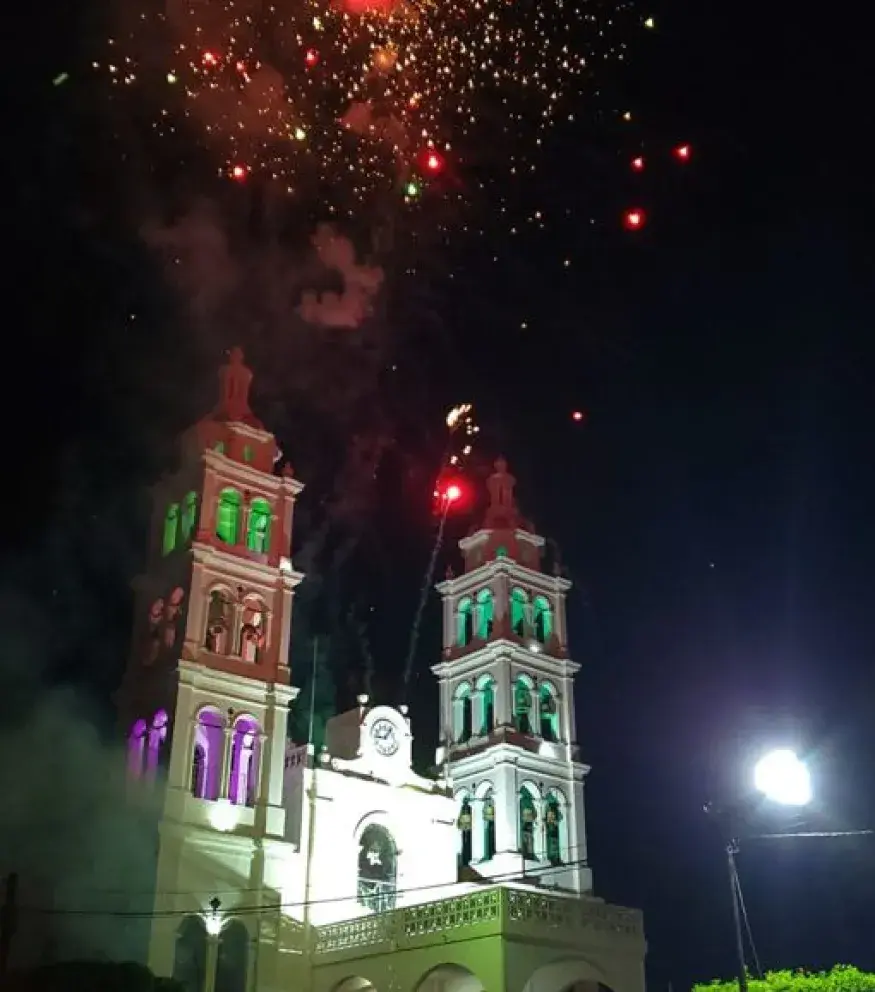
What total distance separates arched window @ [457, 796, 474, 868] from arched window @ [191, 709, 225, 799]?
9.45 metres

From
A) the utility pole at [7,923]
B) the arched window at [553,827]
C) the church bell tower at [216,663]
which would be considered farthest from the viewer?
the arched window at [553,827]

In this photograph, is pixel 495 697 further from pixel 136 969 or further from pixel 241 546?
Answer: pixel 136 969

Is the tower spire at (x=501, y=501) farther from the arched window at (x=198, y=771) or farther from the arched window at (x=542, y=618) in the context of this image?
the arched window at (x=198, y=771)

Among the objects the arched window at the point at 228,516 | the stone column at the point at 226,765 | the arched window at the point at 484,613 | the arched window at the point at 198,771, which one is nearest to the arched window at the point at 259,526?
the arched window at the point at 228,516

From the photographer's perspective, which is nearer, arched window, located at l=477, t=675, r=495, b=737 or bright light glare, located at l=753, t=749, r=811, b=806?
bright light glare, located at l=753, t=749, r=811, b=806

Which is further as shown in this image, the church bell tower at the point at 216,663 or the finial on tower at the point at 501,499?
→ the finial on tower at the point at 501,499

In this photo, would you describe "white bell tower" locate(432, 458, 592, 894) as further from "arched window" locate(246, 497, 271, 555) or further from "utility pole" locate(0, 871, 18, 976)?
"utility pole" locate(0, 871, 18, 976)

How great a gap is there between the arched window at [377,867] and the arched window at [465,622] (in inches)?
383

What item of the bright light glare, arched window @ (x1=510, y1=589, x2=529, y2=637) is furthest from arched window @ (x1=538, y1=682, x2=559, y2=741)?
the bright light glare

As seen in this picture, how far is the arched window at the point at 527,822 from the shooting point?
130ft

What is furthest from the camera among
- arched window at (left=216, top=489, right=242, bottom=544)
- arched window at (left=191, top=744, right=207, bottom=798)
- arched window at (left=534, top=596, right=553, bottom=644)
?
arched window at (left=534, top=596, right=553, bottom=644)

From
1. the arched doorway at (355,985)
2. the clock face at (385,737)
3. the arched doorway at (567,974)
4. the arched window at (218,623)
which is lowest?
the arched doorway at (567,974)

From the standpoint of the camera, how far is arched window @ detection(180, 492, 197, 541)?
36.4m

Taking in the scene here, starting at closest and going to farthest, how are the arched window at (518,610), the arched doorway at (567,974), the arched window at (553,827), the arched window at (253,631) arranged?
the arched doorway at (567,974) < the arched window at (253,631) < the arched window at (553,827) < the arched window at (518,610)
